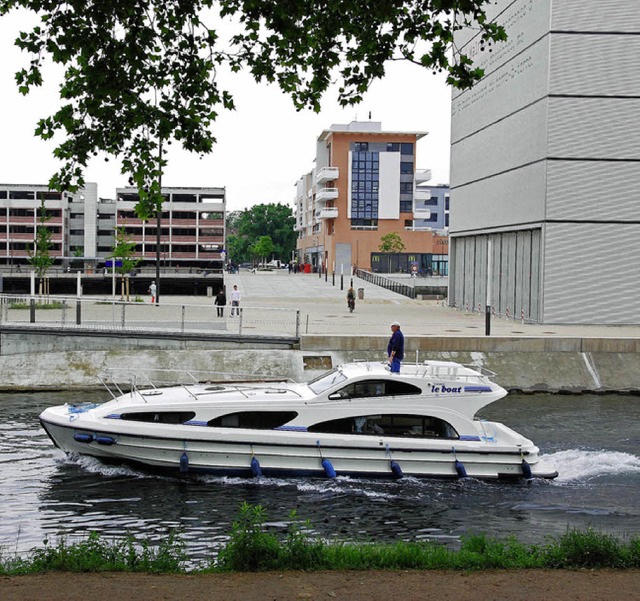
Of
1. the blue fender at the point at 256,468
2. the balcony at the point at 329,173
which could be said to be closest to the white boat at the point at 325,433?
the blue fender at the point at 256,468

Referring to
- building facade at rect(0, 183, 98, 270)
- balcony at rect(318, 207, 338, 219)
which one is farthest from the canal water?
building facade at rect(0, 183, 98, 270)

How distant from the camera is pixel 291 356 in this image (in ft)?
102

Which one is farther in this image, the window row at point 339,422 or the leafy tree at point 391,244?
the leafy tree at point 391,244

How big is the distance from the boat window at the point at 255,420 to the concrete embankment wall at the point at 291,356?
10652mm

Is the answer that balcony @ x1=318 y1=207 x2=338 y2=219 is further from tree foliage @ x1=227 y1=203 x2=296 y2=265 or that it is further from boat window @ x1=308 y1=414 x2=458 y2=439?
boat window @ x1=308 y1=414 x2=458 y2=439

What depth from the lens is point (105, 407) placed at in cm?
1908

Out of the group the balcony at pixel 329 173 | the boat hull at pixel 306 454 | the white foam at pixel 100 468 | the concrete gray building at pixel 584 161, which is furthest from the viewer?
the balcony at pixel 329 173

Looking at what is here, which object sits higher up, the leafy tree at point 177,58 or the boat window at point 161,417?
the leafy tree at point 177,58

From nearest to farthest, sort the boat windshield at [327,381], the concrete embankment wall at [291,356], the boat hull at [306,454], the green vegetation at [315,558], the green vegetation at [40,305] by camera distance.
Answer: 1. the green vegetation at [315,558]
2. the boat hull at [306,454]
3. the boat windshield at [327,381]
4. the concrete embankment wall at [291,356]
5. the green vegetation at [40,305]

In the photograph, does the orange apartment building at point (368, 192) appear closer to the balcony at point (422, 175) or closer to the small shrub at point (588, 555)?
the balcony at point (422, 175)

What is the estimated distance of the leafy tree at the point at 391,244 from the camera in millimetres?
108131

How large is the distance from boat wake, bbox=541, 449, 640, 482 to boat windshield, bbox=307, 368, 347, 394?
16.4 ft

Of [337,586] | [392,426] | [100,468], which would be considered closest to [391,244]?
[392,426]

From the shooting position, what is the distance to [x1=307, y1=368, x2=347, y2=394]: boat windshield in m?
19.0
